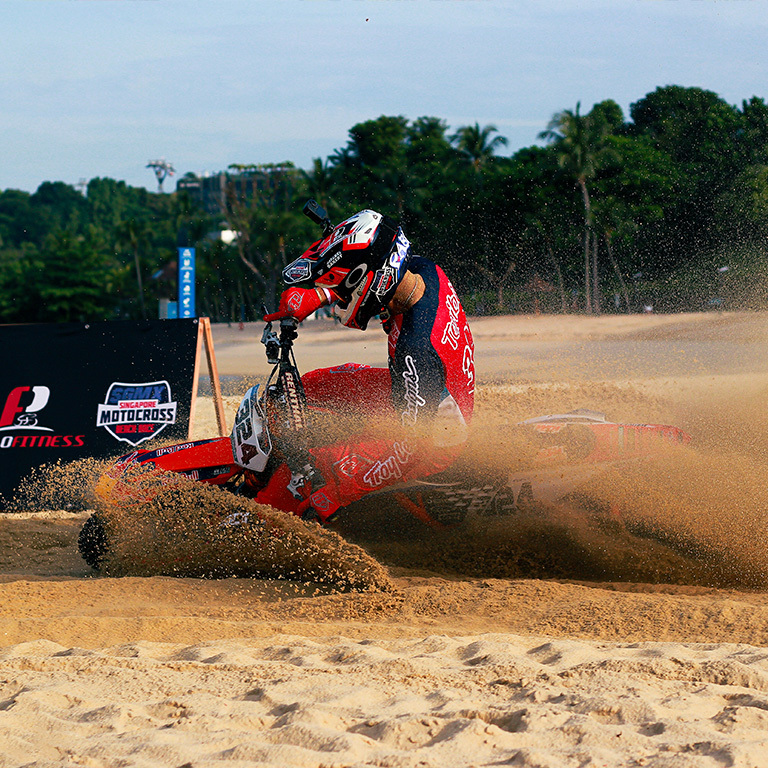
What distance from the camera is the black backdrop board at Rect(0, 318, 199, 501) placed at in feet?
25.5

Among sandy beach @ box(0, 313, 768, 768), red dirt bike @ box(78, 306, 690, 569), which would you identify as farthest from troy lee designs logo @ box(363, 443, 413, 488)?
sandy beach @ box(0, 313, 768, 768)

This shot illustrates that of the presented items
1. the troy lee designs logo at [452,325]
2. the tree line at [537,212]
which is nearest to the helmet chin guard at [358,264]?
the troy lee designs logo at [452,325]

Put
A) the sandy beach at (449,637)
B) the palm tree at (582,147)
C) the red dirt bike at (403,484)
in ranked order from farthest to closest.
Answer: the palm tree at (582,147)
the red dirt bike at (403,484)
the sandy beach at (449,637)

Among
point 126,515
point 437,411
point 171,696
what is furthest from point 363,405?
point 171,696

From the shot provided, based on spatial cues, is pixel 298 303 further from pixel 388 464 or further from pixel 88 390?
pixel 88 390

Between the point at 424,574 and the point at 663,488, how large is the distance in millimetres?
1428

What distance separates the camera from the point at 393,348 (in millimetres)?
4840

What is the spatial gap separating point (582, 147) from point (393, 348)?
45197 mm

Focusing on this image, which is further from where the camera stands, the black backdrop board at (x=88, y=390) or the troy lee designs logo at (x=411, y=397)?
the black backdrop board at (x=88, y=390)

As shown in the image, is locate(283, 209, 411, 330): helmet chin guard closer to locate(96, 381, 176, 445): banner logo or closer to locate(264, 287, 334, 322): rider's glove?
locate(264, 287, 334, 322): rider's glove

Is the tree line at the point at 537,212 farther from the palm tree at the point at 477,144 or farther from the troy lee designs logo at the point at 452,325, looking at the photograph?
the troy lee designs logo at the point at 452,325

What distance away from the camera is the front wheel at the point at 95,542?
524cm

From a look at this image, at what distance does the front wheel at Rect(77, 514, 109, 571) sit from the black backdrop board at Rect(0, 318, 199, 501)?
257 cm

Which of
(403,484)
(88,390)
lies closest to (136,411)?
(88,390)
